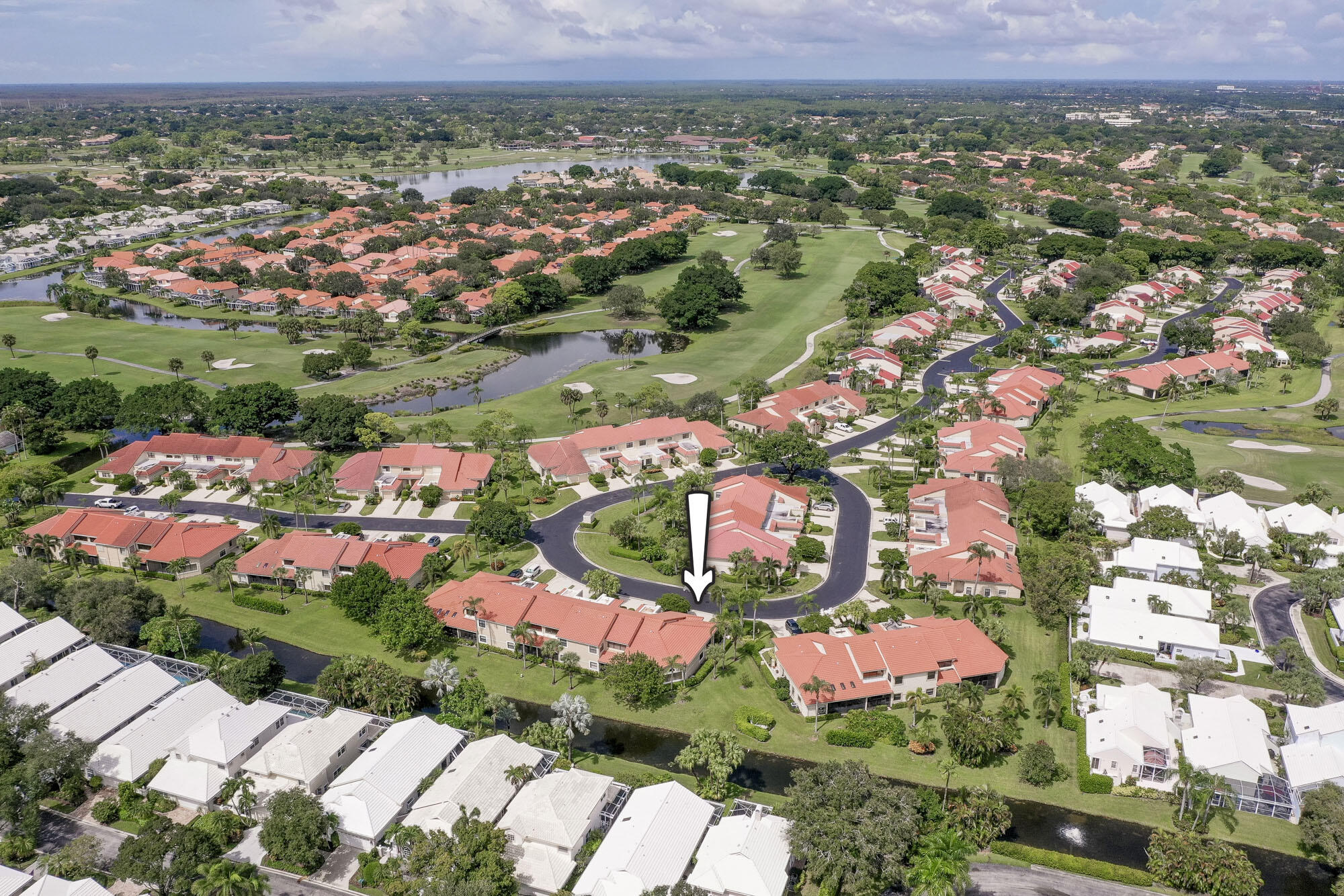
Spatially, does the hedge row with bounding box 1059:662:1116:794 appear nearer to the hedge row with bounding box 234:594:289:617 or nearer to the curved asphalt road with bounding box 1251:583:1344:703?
the curved asphalt road with bounding box 1251:583:1344:703

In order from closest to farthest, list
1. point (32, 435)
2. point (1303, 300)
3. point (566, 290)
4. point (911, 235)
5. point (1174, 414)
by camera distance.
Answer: point (32, 435) → point (1174, 414) → point (1303, 300) → point (566, 290) → point (911, 235)

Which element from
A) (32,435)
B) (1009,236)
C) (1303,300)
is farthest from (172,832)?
(1009,236)

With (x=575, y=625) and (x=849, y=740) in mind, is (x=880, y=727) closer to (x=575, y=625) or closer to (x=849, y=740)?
(x=849, y=740)

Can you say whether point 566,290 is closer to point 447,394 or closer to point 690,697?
point 447,394

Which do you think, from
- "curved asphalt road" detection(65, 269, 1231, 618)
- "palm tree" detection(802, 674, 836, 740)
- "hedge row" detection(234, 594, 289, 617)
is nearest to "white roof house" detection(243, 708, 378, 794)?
"hedge row" detection(234, 594, 289, 617)

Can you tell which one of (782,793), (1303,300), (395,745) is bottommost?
(782,793)

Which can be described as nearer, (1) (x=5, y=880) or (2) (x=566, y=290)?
(1) (x=5, y=880)

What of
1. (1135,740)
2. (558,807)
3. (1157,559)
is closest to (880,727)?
(1135,740)

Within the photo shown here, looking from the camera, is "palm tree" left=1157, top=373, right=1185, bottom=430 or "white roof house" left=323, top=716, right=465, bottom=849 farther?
"palm tree" left=1157, top=373, right=1185, bottom=430
